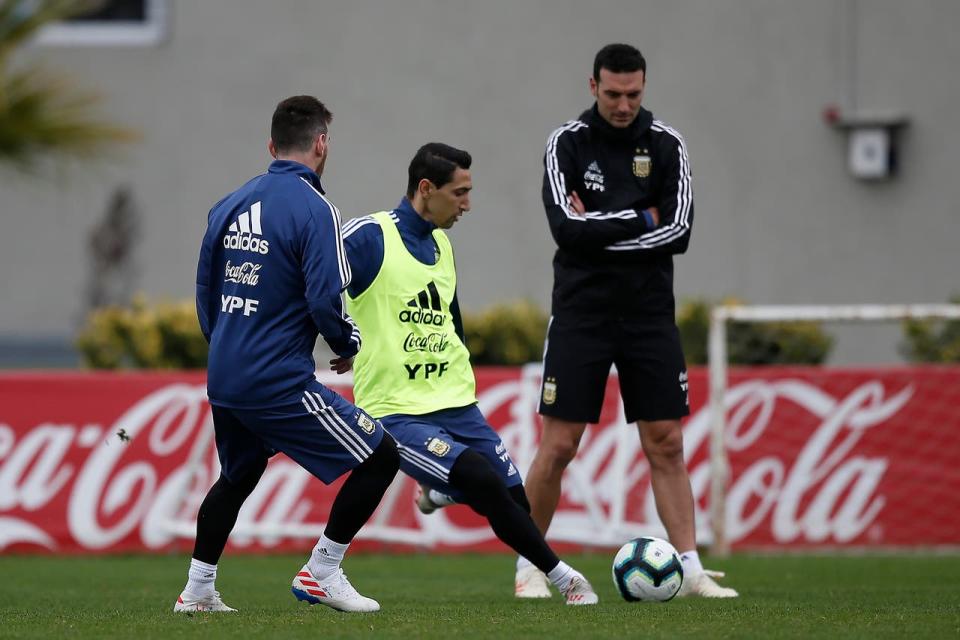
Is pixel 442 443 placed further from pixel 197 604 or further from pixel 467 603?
pixel 197 604

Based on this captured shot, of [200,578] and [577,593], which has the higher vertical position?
[200,578]

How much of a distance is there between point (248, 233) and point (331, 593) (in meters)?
1.39

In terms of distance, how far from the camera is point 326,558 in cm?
567

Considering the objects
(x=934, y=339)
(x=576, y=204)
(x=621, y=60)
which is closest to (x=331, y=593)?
(x=576, y=204)

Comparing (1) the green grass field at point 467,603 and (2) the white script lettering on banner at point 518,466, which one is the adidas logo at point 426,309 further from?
(2) the white script lettering on banner at point 518,466

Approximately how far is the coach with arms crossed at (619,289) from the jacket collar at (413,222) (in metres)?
0.62

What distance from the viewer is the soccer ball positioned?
20.1ft

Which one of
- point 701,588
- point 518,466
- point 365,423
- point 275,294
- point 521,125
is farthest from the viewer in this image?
point 521,125

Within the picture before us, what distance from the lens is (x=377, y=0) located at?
1510cm

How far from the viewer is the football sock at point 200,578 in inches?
225

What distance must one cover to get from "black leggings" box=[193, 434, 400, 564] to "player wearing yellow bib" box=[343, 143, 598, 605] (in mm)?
426

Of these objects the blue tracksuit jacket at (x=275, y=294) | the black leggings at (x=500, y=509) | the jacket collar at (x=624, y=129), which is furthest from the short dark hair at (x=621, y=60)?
the black leggings at (x=500, y=509)

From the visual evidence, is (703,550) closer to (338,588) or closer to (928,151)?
(338,588)

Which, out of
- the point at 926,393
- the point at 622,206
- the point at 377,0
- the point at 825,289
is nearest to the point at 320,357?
the point at 377,0
